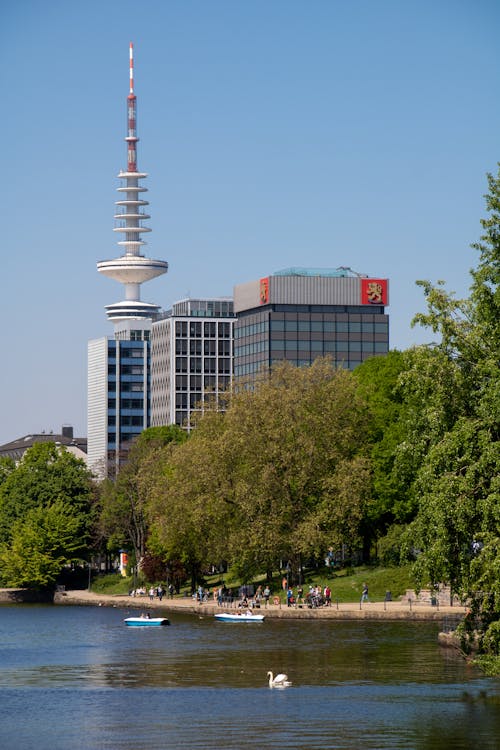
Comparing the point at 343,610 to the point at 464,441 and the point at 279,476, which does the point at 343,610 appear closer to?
the point at 279,476

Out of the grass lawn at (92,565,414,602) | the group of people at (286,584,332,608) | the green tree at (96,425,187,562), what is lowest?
the group of people at (286,584,332,608)

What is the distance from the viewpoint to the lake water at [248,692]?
59281mm

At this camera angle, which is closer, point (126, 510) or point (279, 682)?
point (279, 682)

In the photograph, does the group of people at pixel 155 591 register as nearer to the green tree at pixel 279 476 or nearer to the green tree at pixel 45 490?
the green tree at pixel 279 476

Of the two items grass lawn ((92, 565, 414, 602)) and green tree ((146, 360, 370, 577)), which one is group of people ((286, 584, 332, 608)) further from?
green tree ((146, 360, 370, 577))

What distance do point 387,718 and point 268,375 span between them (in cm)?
7948

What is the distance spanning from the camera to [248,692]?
71000mm

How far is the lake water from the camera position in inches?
2334

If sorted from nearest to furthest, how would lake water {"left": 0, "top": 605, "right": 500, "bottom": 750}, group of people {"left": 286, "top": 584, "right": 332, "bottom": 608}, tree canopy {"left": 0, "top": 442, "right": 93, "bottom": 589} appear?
lake water {"left": 0, "top": 605, "right": 500, "bottom": 750} → group of people {"left": 286, "top": 584, "right": 332, "bottom": 608} → tree canopy {"left": 0, "top": 442, "right": 93, "bottom": 589}

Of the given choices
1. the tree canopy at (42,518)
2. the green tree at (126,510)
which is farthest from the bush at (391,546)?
the tree canopy at (42,518)

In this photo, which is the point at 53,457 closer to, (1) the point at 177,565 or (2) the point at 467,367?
(1) the point at 177,565

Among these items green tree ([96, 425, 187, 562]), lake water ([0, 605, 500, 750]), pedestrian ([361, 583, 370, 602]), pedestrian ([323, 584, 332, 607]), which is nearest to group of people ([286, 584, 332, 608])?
pedestrian ([323, 584, 332, 607])

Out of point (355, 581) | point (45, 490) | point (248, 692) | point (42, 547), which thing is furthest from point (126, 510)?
point (248, 692)

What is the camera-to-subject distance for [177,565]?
153 meters
